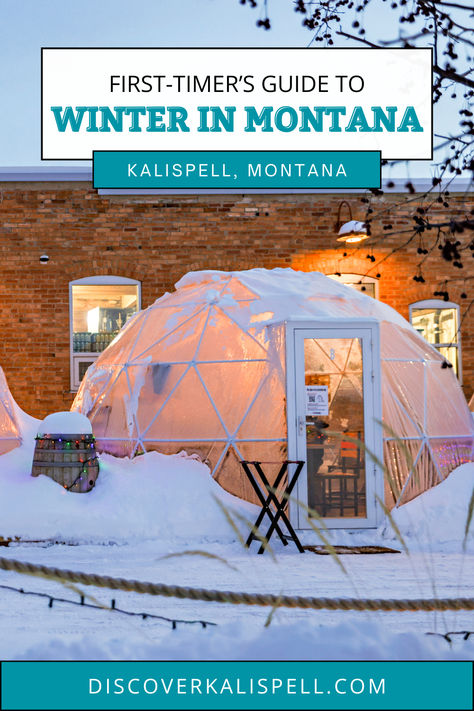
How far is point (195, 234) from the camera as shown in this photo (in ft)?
39.2

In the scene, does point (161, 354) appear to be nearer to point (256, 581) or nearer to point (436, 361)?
point (436, 361)

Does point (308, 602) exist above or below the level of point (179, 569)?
above

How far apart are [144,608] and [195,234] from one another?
26.0 feet

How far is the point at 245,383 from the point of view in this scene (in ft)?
27.3

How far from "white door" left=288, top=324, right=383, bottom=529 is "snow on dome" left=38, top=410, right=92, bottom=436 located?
6.91 ft

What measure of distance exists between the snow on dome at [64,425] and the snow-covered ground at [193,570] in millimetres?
486

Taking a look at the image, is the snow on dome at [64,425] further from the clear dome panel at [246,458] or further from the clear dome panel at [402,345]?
the clear dome panel at [402,345]

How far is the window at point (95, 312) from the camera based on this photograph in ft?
38.6

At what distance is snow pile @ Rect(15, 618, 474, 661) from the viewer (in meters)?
2.39

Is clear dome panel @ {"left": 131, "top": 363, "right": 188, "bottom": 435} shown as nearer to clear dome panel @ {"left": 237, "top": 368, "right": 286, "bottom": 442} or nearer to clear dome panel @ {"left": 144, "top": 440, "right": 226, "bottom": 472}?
clear dome panel @ {"left": 144, "top": 440, "right": 226, "bottom": 472}

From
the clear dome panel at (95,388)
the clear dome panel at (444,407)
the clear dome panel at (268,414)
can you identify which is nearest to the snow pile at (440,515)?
the clear dome panel at (444,407)

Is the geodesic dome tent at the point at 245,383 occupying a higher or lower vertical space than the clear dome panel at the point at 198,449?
higher

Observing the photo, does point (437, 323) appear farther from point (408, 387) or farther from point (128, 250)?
point (128, 250)

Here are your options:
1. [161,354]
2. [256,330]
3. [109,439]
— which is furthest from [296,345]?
[109,439]
